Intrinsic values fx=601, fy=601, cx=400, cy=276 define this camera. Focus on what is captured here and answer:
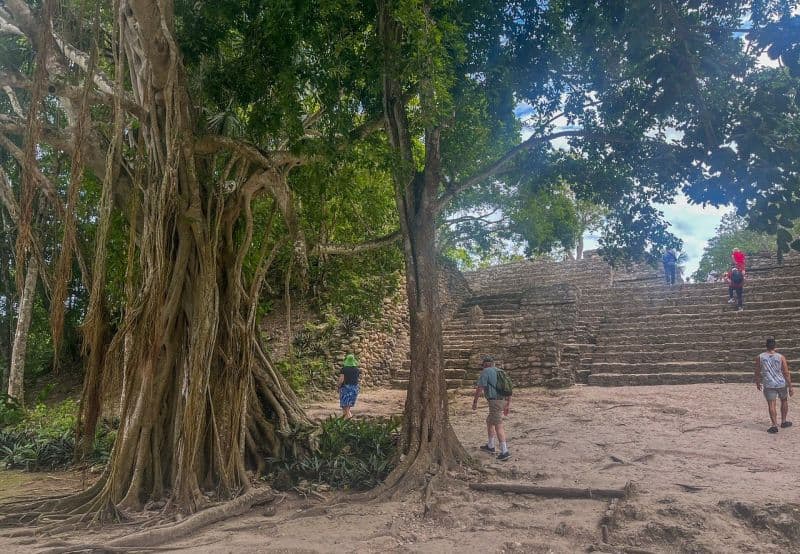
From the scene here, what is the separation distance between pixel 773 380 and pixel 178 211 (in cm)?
667

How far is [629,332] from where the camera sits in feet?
40.2

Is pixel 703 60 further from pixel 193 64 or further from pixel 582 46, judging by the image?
pixel 193 64

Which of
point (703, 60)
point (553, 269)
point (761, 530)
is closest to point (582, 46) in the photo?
point (703, 60)

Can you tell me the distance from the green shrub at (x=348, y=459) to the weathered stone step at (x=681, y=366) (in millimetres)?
5413

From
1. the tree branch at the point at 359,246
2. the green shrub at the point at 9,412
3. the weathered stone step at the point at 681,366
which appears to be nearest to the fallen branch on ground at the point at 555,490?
the tree branch at the point at 359,246

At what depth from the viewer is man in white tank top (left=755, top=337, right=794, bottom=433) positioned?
270 inches

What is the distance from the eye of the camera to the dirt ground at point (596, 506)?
13.8 ft

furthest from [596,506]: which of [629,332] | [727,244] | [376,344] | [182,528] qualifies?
[727,244]

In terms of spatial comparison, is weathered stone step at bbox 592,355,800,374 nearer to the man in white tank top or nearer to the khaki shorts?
the man in white tank top

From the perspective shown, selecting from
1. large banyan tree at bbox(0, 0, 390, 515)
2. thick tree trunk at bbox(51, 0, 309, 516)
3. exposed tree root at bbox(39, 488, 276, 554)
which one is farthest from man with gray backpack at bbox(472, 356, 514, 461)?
thick tree trunk at bbox(51, 0, 309, 516)

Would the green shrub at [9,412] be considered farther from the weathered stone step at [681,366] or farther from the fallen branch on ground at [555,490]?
the weathered stone step at [681,366]

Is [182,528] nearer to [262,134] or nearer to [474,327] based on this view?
[262,134]

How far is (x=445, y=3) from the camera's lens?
17.2 ft

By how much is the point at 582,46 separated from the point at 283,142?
11.6 feet
